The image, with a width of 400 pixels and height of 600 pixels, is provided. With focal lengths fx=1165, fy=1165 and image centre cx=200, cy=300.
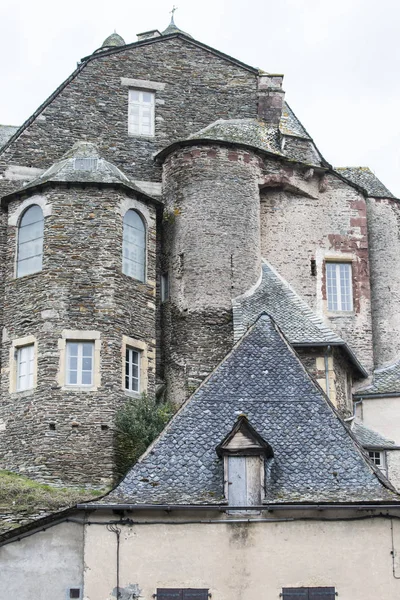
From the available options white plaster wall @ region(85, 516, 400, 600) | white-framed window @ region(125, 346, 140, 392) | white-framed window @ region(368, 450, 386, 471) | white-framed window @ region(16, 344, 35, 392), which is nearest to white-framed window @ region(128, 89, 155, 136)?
white-framed window @ region(125, 346, 140, 392)

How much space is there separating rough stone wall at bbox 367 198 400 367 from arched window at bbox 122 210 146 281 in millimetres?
6687

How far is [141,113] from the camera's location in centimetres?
3203

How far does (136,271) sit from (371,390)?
6.61m

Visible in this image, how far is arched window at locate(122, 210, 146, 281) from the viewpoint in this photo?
2828cm

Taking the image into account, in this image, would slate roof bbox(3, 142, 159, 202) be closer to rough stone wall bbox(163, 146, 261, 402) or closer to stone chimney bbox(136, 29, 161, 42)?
rough stone wall bbox(163, 146, 261, 402)

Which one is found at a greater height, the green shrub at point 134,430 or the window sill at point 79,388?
the window sill at point 79,388

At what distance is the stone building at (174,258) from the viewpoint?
26.4 metres

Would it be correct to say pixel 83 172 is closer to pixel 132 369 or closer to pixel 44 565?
pixel 132 369

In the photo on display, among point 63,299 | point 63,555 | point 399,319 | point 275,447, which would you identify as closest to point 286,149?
point 399,319

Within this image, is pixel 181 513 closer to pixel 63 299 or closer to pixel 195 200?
pixel 63 299

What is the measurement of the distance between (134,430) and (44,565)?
663 centimetres

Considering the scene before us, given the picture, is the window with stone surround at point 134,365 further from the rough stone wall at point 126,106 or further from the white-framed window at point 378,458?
the white-framed window at point 378,458

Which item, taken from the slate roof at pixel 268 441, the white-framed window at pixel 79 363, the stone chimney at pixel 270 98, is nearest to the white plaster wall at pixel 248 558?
the slate roof at pixel 268 441

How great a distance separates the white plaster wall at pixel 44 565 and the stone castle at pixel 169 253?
5866 millimetres
